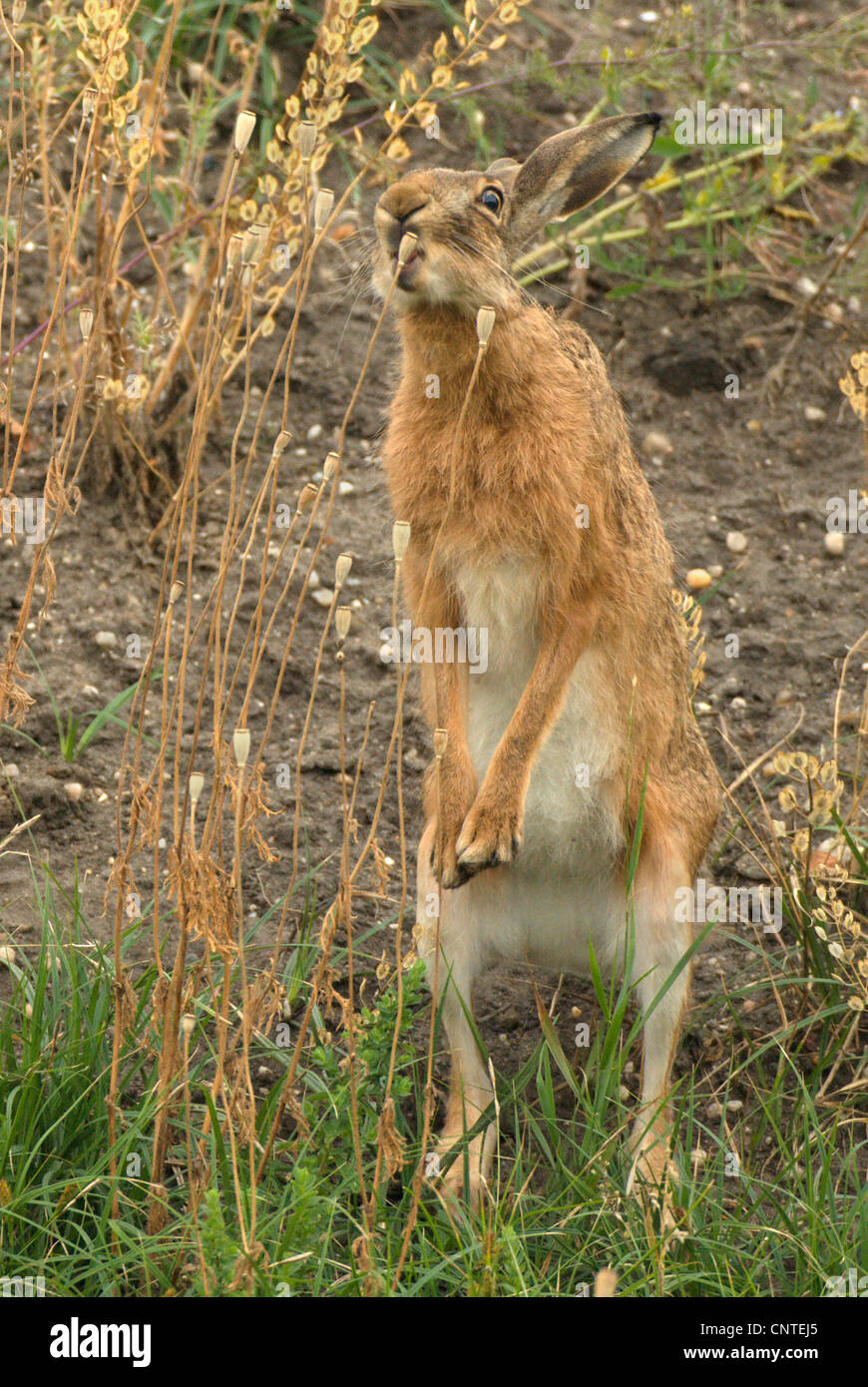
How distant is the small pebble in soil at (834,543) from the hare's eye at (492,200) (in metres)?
2.66

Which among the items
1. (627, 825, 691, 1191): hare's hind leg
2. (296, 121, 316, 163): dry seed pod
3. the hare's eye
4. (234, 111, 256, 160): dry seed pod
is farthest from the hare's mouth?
(627, 825, 691, 1191): hare's hind leg

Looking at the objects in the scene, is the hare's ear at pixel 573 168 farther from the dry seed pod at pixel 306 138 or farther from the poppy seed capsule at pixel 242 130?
the poppy seed capsule at pixel 242 130

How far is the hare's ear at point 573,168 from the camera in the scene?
3.87 metres

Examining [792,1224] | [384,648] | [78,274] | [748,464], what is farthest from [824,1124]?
[78,274]

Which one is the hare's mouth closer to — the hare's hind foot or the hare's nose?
the hare's nose

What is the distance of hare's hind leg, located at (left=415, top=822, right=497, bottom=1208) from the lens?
3.89m

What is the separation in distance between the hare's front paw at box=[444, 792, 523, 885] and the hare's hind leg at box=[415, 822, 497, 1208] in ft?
0.44

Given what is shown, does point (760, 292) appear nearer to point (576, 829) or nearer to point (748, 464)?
point (748, 464)

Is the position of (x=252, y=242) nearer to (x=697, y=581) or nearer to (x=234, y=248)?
(x=234, y=248)

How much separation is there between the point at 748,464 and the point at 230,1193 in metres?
3.89

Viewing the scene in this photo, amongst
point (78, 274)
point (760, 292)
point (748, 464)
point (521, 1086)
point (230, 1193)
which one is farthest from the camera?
point (760, 292)

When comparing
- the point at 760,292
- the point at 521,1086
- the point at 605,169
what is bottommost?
the point at 521,1086

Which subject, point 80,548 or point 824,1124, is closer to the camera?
point 824,1124

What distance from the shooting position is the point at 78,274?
5.47 m
